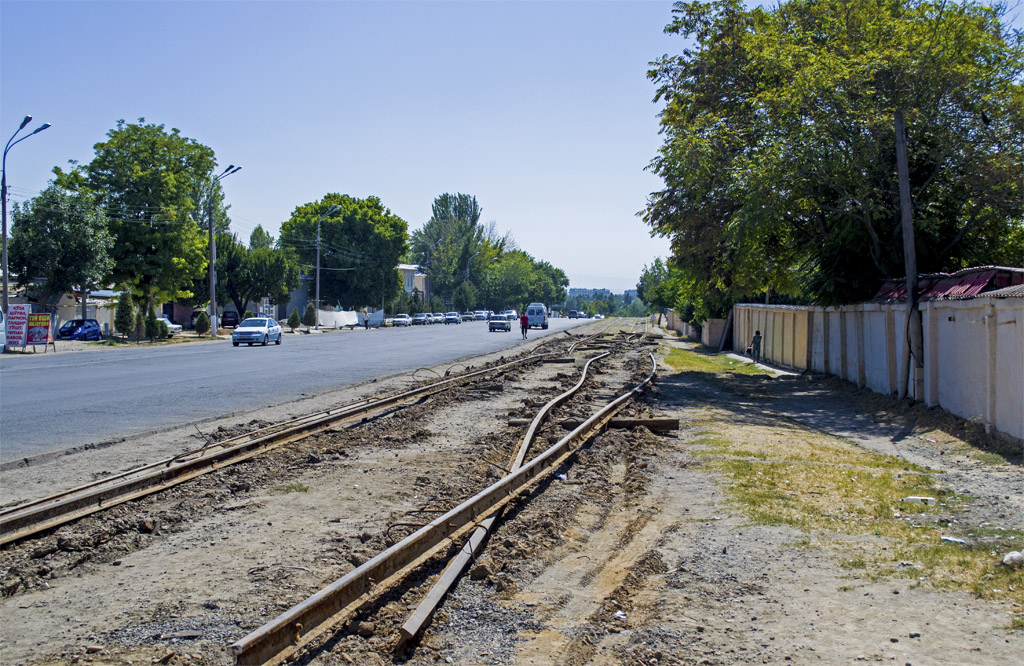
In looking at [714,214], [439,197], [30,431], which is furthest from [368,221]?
[30,431]

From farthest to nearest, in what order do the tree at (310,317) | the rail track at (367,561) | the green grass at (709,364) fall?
the tree at (310,317)
the green grass at (709,364)
the rail track at (367,561)

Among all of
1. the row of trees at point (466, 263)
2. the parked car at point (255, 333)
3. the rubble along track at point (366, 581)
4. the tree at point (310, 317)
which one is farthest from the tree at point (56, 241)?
the row of trees at point (466, 263)

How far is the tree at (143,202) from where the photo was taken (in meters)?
51.2

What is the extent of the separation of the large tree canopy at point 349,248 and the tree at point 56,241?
139 ft

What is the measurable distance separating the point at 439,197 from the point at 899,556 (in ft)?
463

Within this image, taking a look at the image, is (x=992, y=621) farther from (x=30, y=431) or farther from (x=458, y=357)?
(x=458, y=357)

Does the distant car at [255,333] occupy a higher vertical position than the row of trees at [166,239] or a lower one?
lower

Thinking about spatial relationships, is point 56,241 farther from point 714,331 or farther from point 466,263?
point 466,263

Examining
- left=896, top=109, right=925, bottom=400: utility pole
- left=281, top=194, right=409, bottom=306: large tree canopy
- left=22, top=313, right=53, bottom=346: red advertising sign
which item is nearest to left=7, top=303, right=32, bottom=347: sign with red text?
left=22, top=313, right=53, bottom=346: red advertising sign

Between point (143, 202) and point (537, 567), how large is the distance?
5231 cm

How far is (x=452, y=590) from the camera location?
5.41 metres

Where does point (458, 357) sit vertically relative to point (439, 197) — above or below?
below

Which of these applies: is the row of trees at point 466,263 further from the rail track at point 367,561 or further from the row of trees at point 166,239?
the rail track at point 367,561

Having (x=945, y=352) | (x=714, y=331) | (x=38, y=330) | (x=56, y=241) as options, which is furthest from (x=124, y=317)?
(x=945, y=352)
